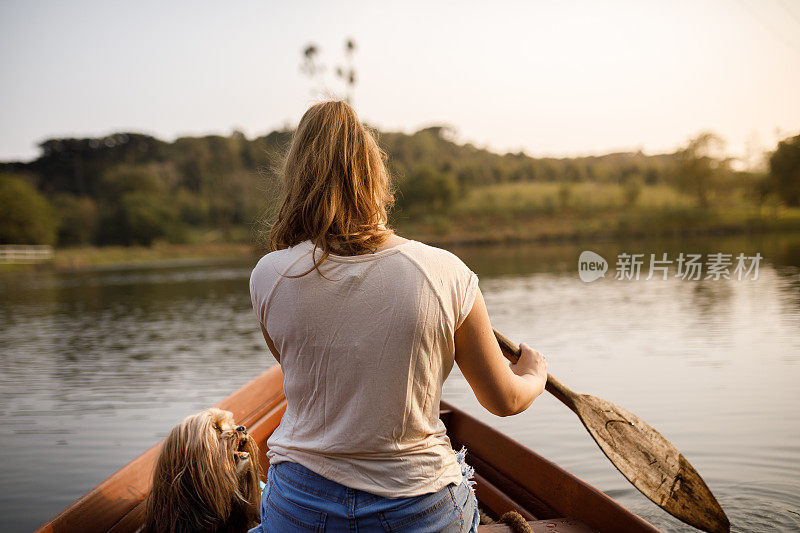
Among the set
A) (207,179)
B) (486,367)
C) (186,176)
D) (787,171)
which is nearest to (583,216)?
(787,171)

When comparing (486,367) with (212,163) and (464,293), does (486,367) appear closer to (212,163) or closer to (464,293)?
(464,293)

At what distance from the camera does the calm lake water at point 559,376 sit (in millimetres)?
4418

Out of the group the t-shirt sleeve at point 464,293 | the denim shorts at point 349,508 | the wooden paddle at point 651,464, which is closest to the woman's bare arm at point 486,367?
the t-shirt sleeve at point 464,293

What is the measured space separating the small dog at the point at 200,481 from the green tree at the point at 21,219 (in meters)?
51.0

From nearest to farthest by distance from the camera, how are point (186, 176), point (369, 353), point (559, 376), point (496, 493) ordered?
1. point (369, 353)
2. point (496, 493)
3. point (559, 376)
4. point (186, 176)

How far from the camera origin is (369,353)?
1115mm

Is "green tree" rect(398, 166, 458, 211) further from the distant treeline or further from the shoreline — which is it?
the shoreline

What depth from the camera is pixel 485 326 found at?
3.91 feet

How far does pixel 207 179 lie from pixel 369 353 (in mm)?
78111

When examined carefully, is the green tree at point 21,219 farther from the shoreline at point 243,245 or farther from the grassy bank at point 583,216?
the grassy bank at point 583,216

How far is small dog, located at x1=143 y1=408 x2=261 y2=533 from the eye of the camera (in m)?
2.06

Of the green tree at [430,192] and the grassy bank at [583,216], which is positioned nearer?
the grassy bank at [583,216]

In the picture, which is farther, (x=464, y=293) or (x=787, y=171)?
(x=787, y=171)

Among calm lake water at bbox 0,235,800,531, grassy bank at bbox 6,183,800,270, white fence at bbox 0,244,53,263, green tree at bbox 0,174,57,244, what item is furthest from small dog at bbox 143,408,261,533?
green tree at bbox 0,174,57,244
